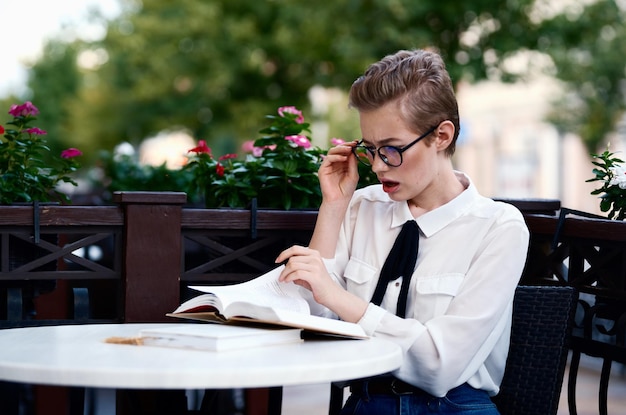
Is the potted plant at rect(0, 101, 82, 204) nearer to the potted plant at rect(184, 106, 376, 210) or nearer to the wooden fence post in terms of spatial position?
the wooden fence post

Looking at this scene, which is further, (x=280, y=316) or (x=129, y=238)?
(x=129, y=238)

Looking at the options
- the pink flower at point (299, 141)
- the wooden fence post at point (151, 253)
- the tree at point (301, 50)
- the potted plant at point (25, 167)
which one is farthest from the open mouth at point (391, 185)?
the tree at point (301, 50)

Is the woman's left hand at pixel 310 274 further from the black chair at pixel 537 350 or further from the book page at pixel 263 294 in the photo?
the black chair at pixel 537 350

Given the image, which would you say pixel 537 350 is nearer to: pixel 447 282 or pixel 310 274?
pixel 447 282

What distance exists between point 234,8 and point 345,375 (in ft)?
62.6

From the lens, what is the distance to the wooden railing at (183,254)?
2.97 m

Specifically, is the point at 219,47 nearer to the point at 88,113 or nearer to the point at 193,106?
the point at 193,106

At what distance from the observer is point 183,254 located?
10.6 feet

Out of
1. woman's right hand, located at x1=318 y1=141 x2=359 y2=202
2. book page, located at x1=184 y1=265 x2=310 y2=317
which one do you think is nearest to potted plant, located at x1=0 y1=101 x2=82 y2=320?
book page, located at x1=184 y1=265 x2=310 y2=317

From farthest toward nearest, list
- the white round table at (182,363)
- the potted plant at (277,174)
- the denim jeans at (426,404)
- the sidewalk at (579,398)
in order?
1. the sidewalk at (579,398)
2. the potted plant at (277,174)
3. the denim jeans at (426,404)
4. the white round table at (182,363)

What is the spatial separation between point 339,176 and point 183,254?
647mm

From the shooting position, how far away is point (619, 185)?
3164mm

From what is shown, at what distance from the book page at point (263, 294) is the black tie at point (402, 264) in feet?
0.77

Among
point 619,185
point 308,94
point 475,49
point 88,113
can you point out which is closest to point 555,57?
point 475,49
